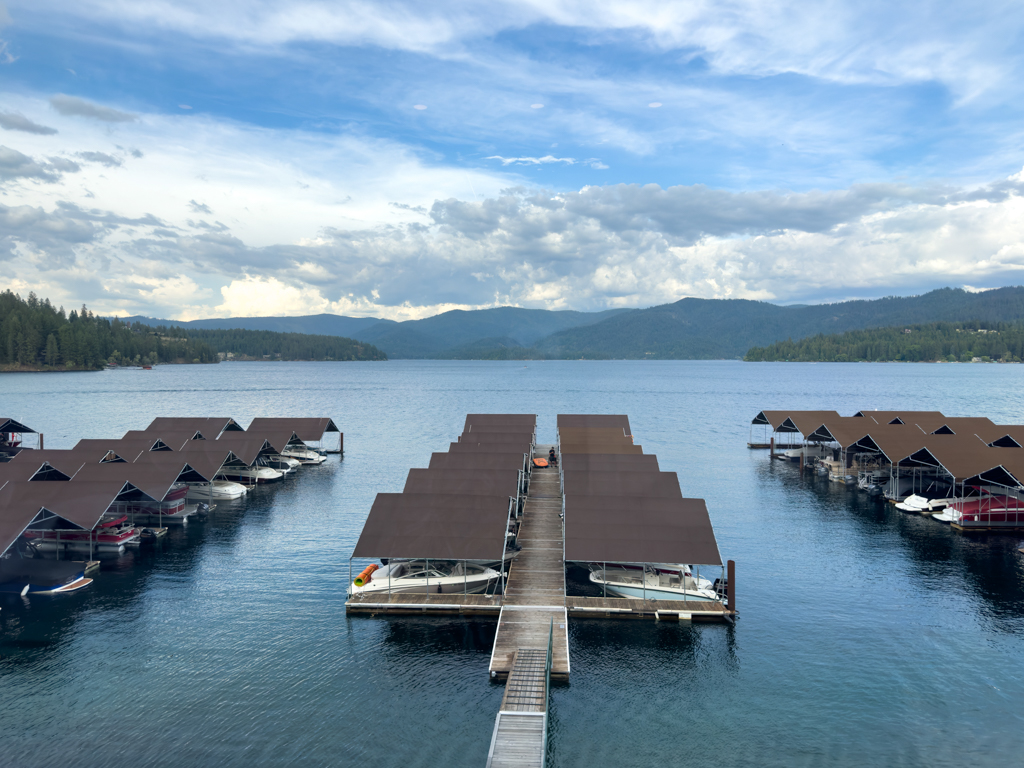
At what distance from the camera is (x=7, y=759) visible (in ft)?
74.2

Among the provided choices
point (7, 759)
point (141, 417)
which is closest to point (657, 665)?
point (7, 759)

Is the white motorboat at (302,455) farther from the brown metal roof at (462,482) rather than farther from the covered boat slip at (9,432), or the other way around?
the brown metal roof at (462,482)

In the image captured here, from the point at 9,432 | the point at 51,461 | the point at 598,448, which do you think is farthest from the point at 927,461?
the point at 9,432

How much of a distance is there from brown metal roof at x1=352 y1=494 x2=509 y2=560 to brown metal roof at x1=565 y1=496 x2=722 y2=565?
14.5 ft

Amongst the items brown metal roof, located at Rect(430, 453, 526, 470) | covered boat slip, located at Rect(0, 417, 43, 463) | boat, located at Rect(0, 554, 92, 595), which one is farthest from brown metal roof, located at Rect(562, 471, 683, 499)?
covered boat slip, located at Rect(0, 417, 43, 463)

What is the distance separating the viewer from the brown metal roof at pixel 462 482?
154 ft

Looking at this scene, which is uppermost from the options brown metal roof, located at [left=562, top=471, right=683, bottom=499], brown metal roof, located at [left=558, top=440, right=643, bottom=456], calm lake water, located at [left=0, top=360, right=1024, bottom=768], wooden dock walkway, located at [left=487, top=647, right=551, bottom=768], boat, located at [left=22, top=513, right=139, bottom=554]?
brown metal roof, located at [left=558, top=440, right=643, bottom=456]

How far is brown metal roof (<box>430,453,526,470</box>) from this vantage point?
54.7 meters

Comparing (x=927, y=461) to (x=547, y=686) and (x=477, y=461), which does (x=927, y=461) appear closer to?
(x=477, y=461)

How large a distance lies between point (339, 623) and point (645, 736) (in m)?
17.5

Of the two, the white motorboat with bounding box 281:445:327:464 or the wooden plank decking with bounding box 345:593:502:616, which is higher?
the white motorboat with bounding box 281:445:327:464

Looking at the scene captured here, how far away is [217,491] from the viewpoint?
6178cm

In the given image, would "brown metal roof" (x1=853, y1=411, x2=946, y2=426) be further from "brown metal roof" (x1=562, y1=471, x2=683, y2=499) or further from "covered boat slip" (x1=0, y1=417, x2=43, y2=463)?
"covered boat slip" (x1=0, y1=417, x2=43, y2=463)

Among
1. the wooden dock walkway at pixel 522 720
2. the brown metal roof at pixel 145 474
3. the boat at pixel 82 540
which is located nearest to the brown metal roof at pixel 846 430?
the wooden dock walkway at pixel 522 720
